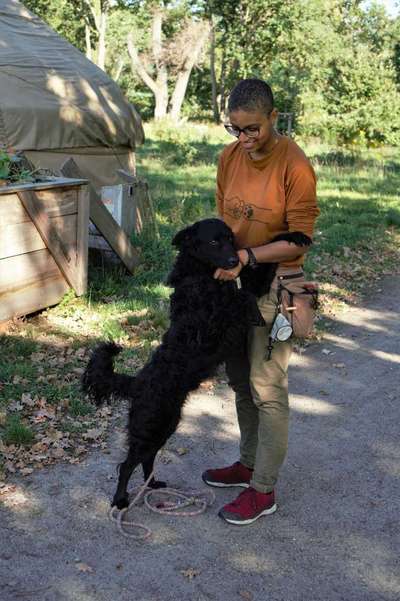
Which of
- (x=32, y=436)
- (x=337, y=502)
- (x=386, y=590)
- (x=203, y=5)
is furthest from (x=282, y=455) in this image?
(x=203, y=5)

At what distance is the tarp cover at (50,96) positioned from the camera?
9695 millimetres

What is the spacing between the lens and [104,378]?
11.9 feet

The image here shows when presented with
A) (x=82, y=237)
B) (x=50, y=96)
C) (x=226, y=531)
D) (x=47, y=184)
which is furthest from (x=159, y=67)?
(x=226, y=531)

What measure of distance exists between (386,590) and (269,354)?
1.20m

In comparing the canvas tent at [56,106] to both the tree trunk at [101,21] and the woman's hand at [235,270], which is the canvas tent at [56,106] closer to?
the woman's hand at [235,270]

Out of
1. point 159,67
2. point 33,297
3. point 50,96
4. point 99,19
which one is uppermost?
point 99,19

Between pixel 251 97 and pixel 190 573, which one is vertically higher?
pixel 251 97

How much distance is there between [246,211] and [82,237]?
3.89 meters

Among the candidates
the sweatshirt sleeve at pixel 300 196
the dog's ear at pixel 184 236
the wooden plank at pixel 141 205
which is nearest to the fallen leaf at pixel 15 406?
the dog's ear at pixel 184 236

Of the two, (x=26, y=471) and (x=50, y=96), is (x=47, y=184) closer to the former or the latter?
(x=26, y=471)

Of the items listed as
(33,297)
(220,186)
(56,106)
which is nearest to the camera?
(220,186)

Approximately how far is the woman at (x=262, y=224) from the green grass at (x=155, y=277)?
152 centimetres

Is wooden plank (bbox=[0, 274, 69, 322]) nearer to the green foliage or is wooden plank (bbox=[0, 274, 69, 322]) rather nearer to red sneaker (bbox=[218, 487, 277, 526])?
red sneaker (bbox=[218, 487, 277, 526])

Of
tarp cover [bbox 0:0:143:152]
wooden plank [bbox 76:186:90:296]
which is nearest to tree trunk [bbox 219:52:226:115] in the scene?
tarp cover [bbox 0:0:143:152]
